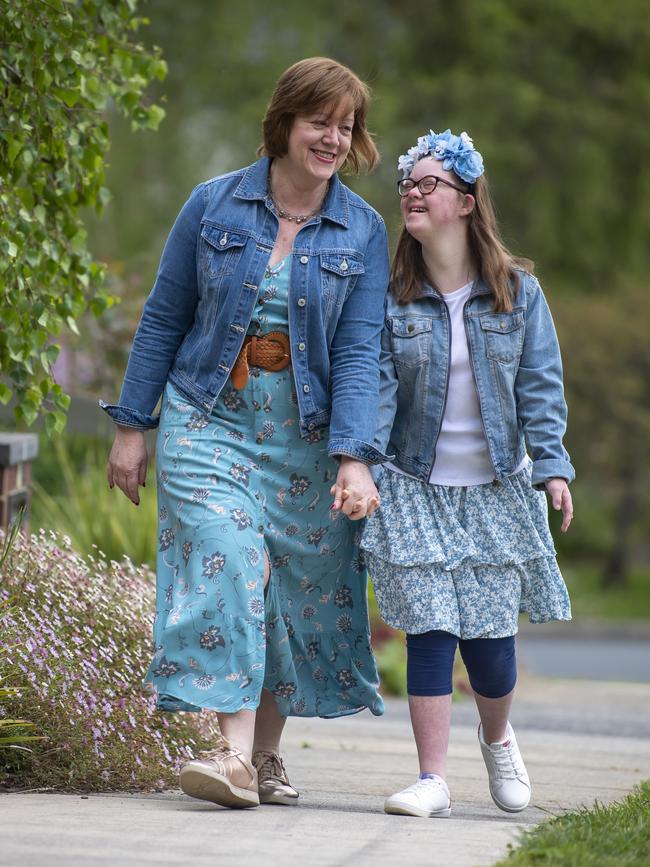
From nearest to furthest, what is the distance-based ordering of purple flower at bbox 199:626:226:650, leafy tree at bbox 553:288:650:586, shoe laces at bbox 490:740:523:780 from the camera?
purple flower at bbox 199:626:226:650 → shoe laces at bbox 490:740:523:780 → leafy tree at bbox 553:288:650:586

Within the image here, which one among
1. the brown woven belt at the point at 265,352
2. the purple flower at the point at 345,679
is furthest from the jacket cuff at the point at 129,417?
the purple flower at the point at 345,679

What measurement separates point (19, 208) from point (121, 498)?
11.0 ft

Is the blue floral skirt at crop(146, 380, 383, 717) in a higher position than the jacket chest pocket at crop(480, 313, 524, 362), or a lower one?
lower

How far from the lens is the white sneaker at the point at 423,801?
3479 millimetres

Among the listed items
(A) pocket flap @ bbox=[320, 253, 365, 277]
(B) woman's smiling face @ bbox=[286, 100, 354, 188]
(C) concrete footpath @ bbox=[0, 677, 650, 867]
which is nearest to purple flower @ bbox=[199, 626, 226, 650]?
(C) concrete footpath @ bbox=[0, 677, 650, 867]

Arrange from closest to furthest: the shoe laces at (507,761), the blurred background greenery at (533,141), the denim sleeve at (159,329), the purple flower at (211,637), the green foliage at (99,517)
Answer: the purple flower at (211,637) < the denim sleeve at (159,329) < the shoe laces at (507,761) < the green foliage at (99,517) < the blurred background greenery at (533,141)

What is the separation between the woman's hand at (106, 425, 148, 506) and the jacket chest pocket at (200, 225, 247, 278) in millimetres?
501

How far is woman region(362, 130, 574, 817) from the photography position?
3.76 m

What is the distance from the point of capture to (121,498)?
7699 millimetres

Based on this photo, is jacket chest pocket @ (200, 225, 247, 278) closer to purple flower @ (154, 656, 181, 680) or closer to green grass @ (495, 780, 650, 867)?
purple flower @ (154, 656, 181, 680)

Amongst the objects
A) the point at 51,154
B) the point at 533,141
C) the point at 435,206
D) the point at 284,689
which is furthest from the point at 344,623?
the point at 533,141

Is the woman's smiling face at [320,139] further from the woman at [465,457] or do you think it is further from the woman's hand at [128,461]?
the woman's hand at [128,461]

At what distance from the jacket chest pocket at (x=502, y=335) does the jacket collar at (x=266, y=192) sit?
1.56 ft

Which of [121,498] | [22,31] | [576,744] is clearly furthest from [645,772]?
[121,498]
